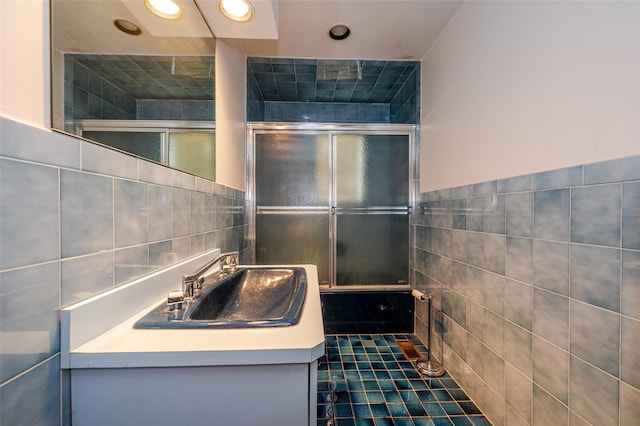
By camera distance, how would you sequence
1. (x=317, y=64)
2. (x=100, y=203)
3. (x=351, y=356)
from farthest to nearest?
(x=317, y=64), (x=351, y=356), (x=100, y=203)

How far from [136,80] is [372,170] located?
1.74 metres

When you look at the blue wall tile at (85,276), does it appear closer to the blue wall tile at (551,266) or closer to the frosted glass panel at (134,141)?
the frosted glass panel at (134,141)

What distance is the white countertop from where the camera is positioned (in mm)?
494

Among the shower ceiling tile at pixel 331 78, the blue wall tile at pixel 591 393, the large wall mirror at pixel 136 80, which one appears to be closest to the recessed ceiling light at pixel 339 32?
the shower ceiling tile at pixel 331 78

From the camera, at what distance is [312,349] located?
1.64 ft

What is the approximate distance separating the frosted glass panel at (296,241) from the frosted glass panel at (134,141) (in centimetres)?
135

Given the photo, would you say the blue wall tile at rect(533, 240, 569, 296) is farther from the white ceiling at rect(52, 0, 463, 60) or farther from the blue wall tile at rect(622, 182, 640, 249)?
the white ceiling at rect(52, 0, 463, 60)

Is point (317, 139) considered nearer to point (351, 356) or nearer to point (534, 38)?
point (534, 38)

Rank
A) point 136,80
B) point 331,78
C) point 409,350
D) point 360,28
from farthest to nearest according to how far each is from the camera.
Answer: point 331,78, point 409,350, point 360,28, point 136,80

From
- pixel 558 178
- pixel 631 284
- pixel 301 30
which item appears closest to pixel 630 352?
pixel 631 284

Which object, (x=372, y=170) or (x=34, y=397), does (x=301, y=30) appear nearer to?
(x=372, y=170)

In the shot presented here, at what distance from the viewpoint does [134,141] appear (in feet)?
2.55

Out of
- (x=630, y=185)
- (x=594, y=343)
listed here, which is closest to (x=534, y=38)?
(x=630, y=185)

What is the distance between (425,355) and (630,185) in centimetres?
158
